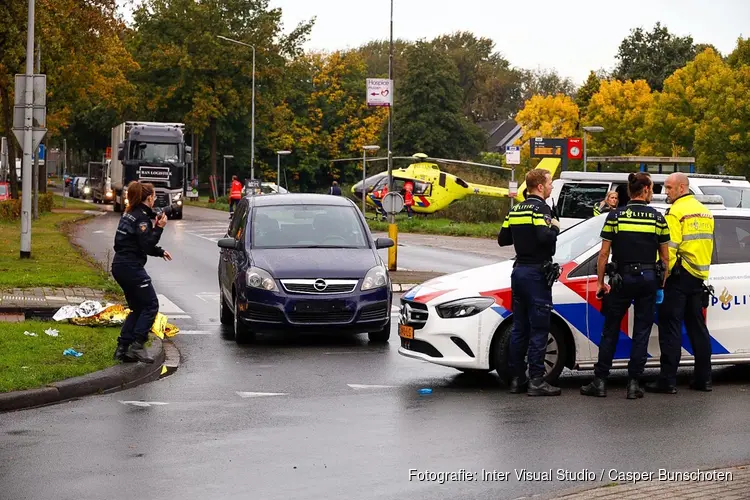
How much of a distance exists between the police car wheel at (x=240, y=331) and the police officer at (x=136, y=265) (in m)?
2.22

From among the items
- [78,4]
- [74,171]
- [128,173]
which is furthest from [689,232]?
[74,171]

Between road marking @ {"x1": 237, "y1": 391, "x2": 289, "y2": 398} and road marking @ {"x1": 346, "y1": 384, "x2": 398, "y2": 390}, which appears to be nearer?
road marking @ {"x1": 237, "y1": 391, "x2": 289, "y2": 398}

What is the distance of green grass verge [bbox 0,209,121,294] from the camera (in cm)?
1956

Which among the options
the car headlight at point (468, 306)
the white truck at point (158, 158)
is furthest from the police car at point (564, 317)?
the white truck at point (158, 158)

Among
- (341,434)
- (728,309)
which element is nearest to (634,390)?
(728,309)

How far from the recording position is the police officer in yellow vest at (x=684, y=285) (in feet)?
35.9

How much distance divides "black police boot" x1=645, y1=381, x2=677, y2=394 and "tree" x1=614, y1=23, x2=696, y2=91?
88934 mm

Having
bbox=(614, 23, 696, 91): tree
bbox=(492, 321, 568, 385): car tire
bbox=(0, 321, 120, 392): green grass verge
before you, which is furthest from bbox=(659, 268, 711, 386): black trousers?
bbox=(614, 23, 696, 91): tree

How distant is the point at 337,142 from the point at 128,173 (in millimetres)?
52262

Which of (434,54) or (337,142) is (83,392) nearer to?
(434,54)

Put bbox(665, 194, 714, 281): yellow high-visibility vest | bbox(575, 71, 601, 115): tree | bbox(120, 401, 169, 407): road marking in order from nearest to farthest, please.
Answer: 1. bbox(120, 401, 169, 407): road marking
2. bbox(665, 194, 714, 281): yellow high-visibility vest
3. bbox(575, 71, 601, 115): tree

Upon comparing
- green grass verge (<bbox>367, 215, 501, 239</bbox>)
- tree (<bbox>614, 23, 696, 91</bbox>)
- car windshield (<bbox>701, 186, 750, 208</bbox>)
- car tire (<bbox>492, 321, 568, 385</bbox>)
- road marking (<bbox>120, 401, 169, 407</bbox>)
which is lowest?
green grass verge (<bbox>367, 215, 501, 239</bbox>)

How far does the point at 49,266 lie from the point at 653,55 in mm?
82498

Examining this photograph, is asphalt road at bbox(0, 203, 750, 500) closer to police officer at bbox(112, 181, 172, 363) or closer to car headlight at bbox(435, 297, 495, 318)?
police officer at bbox(112, 181, 172, 363)
